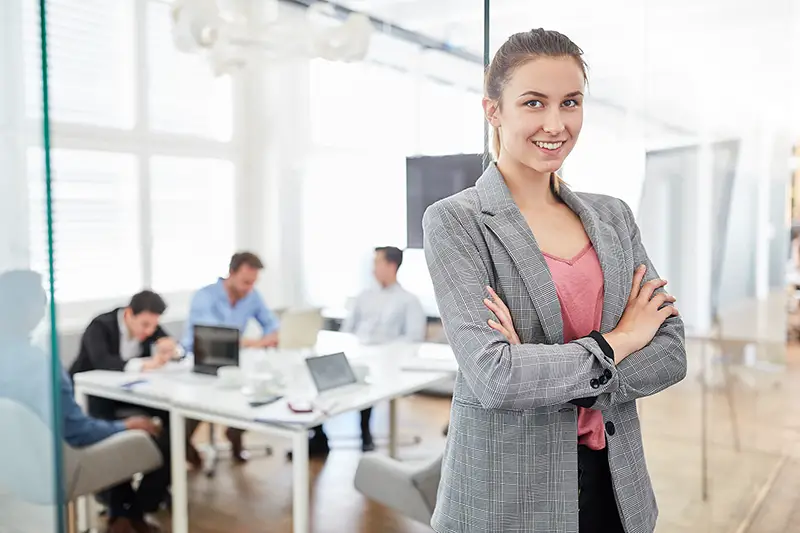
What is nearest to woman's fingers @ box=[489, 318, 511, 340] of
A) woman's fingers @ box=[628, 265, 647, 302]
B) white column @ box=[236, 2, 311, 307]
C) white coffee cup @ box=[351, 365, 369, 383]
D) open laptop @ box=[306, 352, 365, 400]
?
woman's fingers @ box=[628, 265, 647, 302]

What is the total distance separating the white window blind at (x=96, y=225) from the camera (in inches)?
167

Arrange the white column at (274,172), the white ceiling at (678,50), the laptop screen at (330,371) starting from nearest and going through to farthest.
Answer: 1. the white ceiling at (678,50)
2. the laptop screen at (330,371)
3. the white column at (274,172)

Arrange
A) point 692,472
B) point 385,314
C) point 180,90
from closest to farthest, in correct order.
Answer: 1. point 692,472
2. point 385,314
3. point 180,90

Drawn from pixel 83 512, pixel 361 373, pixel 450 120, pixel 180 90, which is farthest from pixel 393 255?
pixel 180 90

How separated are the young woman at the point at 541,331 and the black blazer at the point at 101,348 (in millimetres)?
2623

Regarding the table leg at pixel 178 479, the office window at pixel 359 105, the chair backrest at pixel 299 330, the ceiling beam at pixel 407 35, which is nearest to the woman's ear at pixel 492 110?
the ceiling beam at pixel 407 35

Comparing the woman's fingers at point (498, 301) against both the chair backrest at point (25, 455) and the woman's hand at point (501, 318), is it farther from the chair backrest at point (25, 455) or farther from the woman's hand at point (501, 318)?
the chair backrest at point (25, 455)

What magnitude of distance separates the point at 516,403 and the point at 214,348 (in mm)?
2440

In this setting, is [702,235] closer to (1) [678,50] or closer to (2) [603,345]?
(1) [678,50]

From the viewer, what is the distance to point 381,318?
382 cm

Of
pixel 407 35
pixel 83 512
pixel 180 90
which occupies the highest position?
pixel 407 35

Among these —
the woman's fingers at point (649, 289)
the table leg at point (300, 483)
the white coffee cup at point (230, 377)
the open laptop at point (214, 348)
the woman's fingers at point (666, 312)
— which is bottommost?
the table leg at point (300, 483)

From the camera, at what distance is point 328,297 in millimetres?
4805

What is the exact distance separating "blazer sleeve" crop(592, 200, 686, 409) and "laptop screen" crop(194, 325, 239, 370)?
7.60 feet
